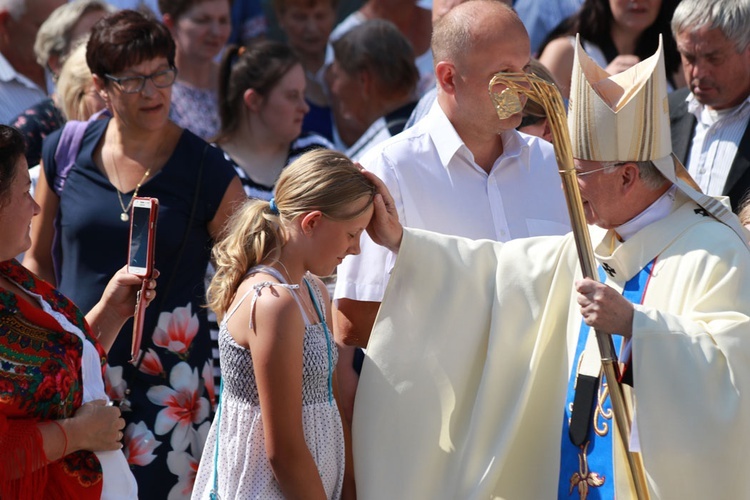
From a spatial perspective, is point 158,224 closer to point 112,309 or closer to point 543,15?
point 112,309

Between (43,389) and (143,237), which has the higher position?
(143,237)

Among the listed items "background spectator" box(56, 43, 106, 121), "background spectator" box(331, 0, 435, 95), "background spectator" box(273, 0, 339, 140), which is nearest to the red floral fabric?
"background spectator" box(56, 43, 106, 121)

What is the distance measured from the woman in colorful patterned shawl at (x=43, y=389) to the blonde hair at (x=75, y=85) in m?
2.00

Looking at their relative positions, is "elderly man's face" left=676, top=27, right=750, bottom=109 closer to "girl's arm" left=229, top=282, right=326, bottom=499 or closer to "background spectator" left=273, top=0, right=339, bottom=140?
"background spectator" left=273, top=0, right=339, bottom=140

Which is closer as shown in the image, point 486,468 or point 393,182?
point 486,468

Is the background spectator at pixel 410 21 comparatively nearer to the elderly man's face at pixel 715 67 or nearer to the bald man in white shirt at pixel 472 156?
the elderly man's face at pixel 715 67

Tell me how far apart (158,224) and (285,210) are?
3.20 feet

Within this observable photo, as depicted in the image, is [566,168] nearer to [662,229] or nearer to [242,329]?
[662,229]

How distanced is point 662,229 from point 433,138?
103cm

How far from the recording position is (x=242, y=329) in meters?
3.21

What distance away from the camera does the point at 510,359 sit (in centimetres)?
351

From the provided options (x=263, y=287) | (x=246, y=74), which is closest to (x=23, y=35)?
(x=246, y=74)

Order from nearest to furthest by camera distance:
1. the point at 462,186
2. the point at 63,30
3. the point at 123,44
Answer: the point at 462,186, the point at 123,44, the point at 63,30

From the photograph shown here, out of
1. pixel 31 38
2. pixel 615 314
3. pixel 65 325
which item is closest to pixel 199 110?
pixel 31 38
